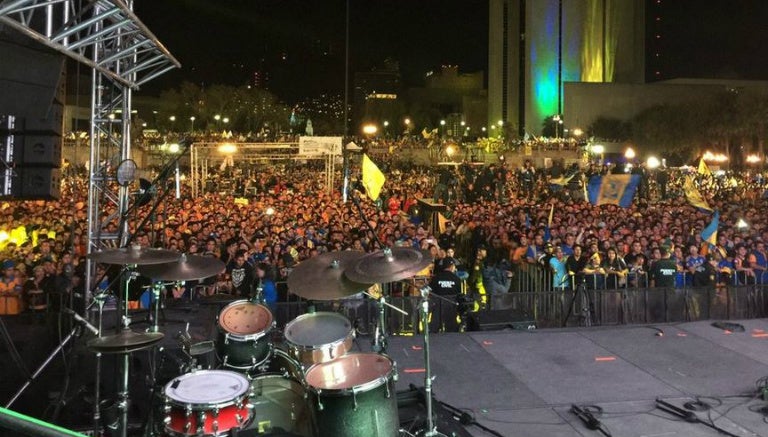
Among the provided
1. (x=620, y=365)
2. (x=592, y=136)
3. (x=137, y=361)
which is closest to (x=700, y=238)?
(x=620, y=365)

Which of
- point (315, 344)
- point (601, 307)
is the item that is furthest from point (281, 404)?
point (601, 307)

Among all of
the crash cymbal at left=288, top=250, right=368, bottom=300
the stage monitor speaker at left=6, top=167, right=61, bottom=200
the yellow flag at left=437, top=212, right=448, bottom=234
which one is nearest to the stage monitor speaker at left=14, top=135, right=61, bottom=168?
the stage monitor speaker at left=6, top=167, right=61, bottom=200

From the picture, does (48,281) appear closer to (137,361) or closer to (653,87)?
(137,361)

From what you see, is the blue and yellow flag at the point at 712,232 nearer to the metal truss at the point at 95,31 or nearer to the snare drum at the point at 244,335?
the snare drum at the point at 244,335

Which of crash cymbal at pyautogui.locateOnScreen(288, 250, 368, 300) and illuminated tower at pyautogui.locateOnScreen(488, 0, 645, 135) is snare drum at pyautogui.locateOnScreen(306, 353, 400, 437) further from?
illuminated tower at pyautogui.locateOnScreen(488, 0, 645, 135)

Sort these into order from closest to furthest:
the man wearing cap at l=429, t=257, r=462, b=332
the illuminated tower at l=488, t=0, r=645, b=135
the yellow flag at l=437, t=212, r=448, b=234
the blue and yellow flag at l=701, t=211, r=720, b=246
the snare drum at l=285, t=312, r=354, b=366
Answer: the snare drum at l=285, t=312, r=354, b=366, the man wearing cap at l=429, t=257, r=462, b=332, the blue and yellow flag at l=701, t=211, r=720, b=246, the yellow flag at l=437, t=212, r=448, b=234, the illuminated tower at l=488, t=0, r=645, b=135

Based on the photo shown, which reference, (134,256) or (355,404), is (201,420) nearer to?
(355,404)
